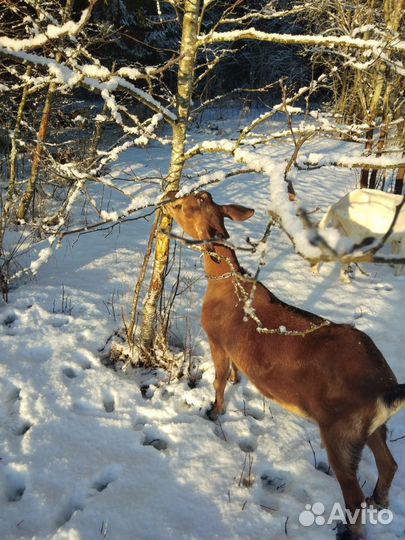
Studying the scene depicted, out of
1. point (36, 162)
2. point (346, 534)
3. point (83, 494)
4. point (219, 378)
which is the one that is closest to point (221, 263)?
point (219, 378)

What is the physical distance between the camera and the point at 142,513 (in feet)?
7.34

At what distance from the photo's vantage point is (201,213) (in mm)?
2918

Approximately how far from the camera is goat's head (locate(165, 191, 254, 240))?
2.89 meters

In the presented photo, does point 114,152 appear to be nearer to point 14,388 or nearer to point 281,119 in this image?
point 14,388

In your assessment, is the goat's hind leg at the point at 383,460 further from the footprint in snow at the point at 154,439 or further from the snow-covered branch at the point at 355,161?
the snow-covered branch at the point at 355,161

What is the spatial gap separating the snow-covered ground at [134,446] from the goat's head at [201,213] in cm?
97

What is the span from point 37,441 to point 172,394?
1077mm

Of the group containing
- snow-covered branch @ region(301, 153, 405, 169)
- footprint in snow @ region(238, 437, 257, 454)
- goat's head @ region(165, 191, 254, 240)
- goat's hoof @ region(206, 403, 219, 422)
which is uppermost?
snow-covered branch @ region(301, 153, 405, 169)

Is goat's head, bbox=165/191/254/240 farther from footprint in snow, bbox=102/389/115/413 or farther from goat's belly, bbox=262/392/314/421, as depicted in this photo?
footprint in snow, bbox=102/389/115/413

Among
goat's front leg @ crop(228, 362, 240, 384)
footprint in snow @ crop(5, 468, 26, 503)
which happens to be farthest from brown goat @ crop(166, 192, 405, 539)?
footprint in snow @ crop(5, 468, 26, 503)

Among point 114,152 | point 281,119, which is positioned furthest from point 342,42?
point 281,119

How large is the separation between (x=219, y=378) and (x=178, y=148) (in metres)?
1.86

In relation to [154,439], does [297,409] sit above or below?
above

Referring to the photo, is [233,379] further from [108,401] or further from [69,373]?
[69,373]
